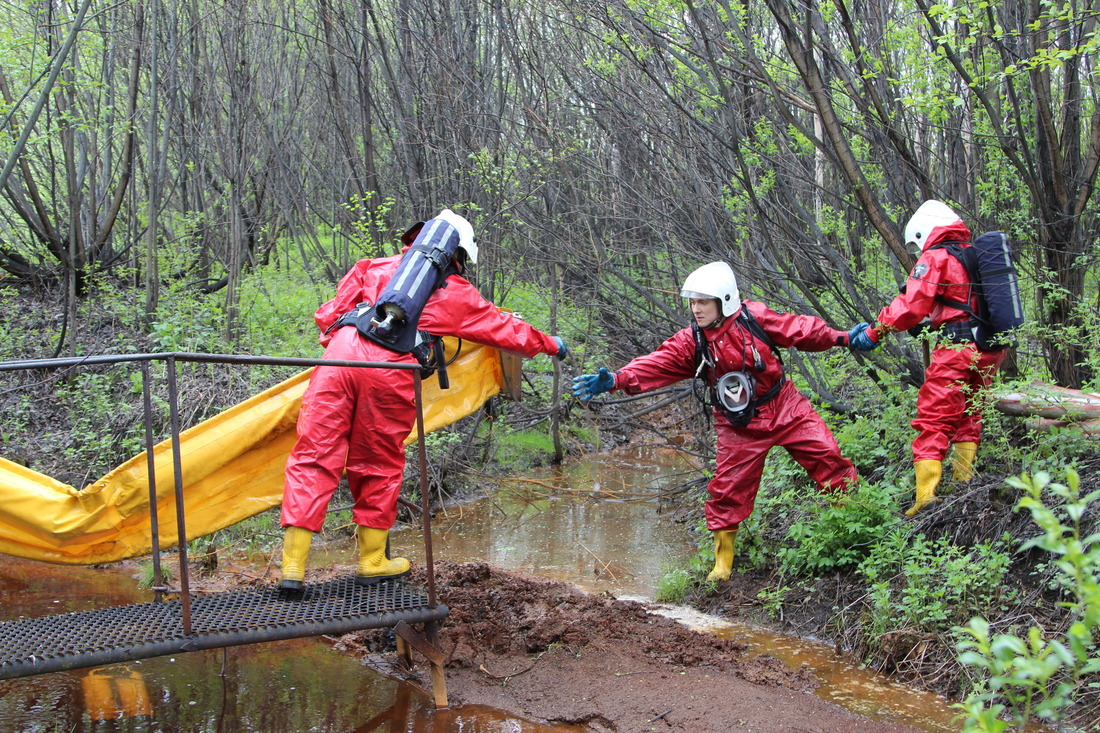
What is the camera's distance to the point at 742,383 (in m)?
5.62

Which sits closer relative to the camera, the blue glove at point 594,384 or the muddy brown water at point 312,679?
the muddy brown water at point 312,679

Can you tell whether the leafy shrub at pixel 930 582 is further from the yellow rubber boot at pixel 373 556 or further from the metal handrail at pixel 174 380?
the yellow rubber boot at pixel 373 556

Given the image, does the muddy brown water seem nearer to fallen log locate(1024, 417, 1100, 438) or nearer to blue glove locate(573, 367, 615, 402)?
blue glove locate(573, 367, 615, 402)

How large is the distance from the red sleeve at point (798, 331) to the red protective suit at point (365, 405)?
1553 mm

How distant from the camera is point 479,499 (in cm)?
934

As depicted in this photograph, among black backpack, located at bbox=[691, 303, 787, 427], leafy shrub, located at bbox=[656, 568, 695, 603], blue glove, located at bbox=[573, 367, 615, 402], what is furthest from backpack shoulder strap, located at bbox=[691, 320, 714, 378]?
leafy shrub, located at bbox=[656, 568, 695, 603]

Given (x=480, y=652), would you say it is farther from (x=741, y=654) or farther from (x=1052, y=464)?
(x=1052, y=464)

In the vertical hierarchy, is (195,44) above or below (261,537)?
above

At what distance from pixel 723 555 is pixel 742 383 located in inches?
49.4

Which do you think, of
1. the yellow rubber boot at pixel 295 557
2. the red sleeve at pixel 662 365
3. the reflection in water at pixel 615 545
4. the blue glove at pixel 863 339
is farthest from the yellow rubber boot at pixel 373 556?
the blue glove at pixel 863 339

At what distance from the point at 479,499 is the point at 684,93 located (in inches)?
181

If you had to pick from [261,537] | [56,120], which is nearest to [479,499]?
[261,537]

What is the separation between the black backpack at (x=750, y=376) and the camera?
223 inches

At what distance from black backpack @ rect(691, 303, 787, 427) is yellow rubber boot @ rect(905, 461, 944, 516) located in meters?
1.01
